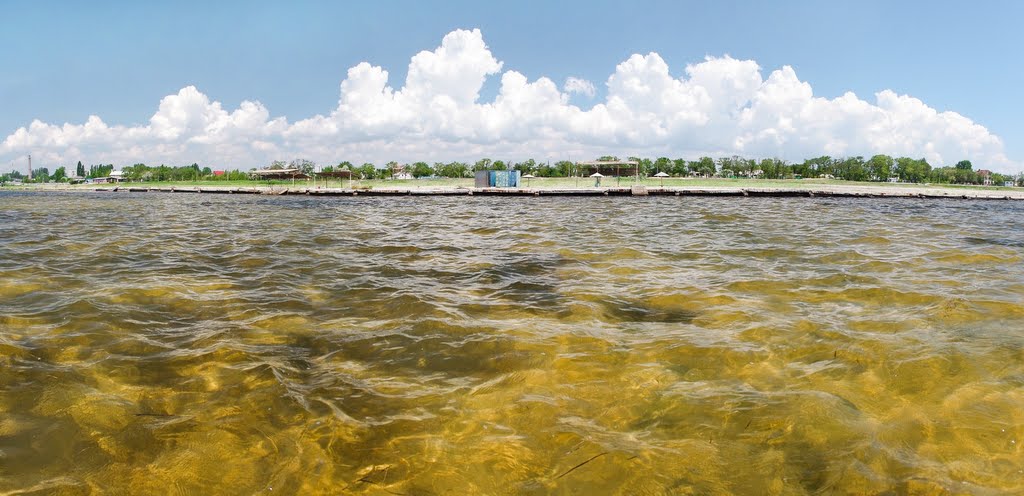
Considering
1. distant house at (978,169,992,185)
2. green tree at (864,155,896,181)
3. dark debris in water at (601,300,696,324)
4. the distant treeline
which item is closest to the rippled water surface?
dark debris in water at (601,300,696,324)

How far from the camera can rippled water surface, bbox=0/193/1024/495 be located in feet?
8.02

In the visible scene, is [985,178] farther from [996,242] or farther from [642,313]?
[642,313]

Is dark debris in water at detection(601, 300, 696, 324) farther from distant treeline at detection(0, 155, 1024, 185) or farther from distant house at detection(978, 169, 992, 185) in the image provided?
distant house at detection(978, 169, 992, 185)

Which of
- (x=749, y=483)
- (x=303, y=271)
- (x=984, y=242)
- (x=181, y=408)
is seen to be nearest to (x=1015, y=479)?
(x=749, y=483)

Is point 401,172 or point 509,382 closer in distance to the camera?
point 509,382

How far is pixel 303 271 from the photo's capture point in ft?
25.0

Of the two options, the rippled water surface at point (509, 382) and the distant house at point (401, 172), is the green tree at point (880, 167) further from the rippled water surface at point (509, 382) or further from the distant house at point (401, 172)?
the rippled water surface at point (509, 382)

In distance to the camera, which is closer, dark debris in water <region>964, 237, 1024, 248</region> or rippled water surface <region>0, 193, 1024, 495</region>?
rippled water surface <region>0, 193, 1024, 495</region>

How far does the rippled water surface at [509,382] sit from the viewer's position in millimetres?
2443

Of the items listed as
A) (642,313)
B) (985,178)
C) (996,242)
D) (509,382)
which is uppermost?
(985,178)

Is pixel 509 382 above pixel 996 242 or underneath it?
underneath

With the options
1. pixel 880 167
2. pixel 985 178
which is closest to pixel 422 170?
Answer: pixel 880 167

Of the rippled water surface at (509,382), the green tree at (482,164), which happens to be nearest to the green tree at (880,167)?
the green tree at (482,164)

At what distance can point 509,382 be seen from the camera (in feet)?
11.6
